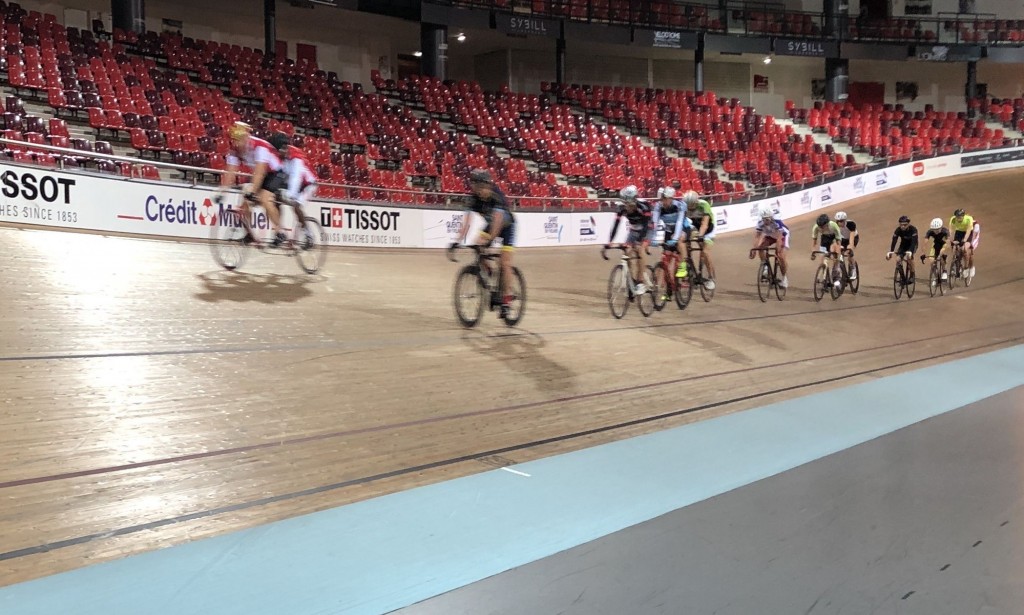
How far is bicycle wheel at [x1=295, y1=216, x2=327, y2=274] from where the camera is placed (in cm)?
934

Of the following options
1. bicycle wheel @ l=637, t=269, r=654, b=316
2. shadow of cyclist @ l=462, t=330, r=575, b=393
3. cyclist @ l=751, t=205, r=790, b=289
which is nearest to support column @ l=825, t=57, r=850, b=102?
cyclist @ l=751, t=205, r=790, b=289

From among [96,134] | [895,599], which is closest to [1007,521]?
[895,599]

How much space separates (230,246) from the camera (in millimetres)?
9336

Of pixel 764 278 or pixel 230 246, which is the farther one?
pixel 764 278

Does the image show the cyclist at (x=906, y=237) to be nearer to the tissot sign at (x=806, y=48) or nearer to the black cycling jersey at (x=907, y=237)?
the black cycling jersey at (x=907, y=237)

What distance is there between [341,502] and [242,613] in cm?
119

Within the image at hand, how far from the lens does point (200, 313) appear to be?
23.8 feet

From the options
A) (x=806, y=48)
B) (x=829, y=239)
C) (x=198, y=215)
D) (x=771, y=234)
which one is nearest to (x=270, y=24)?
(x=198, y=215)

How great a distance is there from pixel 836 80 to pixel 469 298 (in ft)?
97.8

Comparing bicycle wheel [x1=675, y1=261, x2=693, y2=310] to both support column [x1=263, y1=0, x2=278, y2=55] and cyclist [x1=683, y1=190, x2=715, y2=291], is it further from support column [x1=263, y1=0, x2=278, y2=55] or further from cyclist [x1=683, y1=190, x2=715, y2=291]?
support column [x1=263, y1=0, x2=278, y2=55]

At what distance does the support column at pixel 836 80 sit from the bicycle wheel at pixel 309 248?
93.7ft

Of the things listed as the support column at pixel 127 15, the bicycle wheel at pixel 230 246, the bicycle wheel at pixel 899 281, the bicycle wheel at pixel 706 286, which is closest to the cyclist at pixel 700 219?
the bicycle wheel at pixel 706 286

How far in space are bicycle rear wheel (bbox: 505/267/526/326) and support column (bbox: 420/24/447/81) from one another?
16075mm

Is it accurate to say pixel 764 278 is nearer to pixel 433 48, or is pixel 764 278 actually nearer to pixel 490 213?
pixel 490 213
